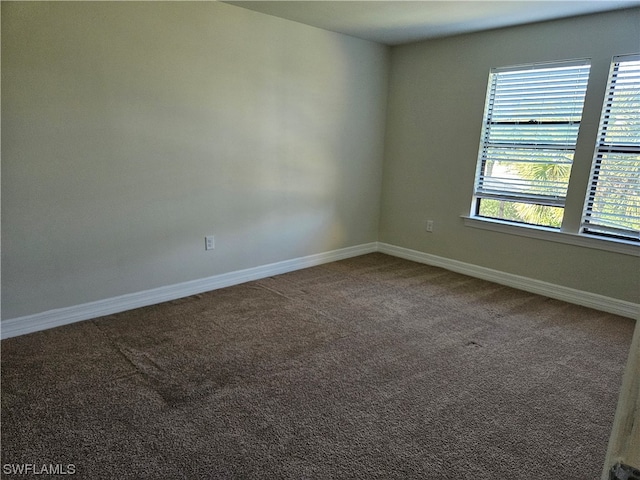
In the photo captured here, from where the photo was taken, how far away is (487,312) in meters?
3.35

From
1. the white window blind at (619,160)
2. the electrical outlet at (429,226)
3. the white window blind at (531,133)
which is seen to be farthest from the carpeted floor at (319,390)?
the electrical outlet at (429,226)

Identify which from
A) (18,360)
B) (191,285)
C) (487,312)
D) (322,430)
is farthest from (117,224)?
(487,312)

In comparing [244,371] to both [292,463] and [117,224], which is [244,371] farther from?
[117,224]

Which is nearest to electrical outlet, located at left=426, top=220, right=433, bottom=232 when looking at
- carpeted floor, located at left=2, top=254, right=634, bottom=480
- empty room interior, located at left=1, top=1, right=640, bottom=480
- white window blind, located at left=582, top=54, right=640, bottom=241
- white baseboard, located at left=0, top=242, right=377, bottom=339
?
empty room interior, located at left=1, top=1, right=640, bottom=480

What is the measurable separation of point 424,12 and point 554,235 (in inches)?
86.3

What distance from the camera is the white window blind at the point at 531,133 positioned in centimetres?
346

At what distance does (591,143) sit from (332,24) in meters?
2.43

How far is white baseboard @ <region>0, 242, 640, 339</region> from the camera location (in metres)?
2.86

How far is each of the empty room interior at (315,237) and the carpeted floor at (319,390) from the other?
0.05ft

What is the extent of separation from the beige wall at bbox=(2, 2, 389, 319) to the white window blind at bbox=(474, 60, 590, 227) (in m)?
1.39

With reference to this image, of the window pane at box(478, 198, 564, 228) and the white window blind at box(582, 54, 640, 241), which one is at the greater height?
the white window blind at box(582, 54, 640, 241)

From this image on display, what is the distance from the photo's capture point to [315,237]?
4.43 m

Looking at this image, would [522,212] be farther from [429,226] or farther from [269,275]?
[269,275]

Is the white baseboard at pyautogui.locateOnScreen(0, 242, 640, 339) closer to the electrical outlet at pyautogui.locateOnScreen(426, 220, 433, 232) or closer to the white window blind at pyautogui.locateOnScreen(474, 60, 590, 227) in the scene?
the electrical outlet at pyautogui.locateOnScreen(426, 220, 433, 232)
